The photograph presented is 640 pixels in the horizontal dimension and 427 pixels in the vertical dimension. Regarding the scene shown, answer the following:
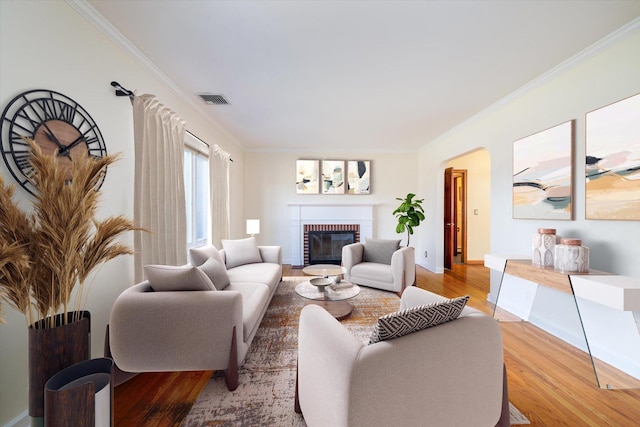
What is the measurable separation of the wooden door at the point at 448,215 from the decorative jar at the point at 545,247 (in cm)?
301

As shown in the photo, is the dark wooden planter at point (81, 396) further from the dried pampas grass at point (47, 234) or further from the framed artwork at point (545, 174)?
the framed artwork at point (545, 174)

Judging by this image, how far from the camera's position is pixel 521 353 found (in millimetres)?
2277

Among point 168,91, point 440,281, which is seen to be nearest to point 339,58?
point 168,91

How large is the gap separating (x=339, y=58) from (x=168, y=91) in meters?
1.93

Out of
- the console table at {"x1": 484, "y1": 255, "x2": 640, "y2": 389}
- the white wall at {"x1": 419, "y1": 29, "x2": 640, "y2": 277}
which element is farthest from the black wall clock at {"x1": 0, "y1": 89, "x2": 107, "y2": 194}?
the white wall at {"x1": 419, "y1": 29, "x2": 640, "y2": 277}

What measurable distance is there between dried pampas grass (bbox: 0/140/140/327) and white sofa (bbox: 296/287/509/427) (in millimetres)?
1219

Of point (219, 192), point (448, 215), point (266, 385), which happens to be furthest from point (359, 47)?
point (448, 215)

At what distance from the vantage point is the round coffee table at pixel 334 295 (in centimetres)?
273

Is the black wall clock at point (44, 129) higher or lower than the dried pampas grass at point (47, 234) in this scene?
higher

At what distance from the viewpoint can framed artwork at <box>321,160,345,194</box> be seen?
5805 mm

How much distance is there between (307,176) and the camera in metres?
5.80

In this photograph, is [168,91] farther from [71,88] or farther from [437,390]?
[437,390]

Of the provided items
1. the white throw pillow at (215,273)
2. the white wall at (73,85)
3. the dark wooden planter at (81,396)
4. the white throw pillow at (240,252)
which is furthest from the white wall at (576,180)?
the white wall at (73,85)

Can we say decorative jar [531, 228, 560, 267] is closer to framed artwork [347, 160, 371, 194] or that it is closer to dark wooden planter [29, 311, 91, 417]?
dark wooden planter [29, 311, 91, 417]
